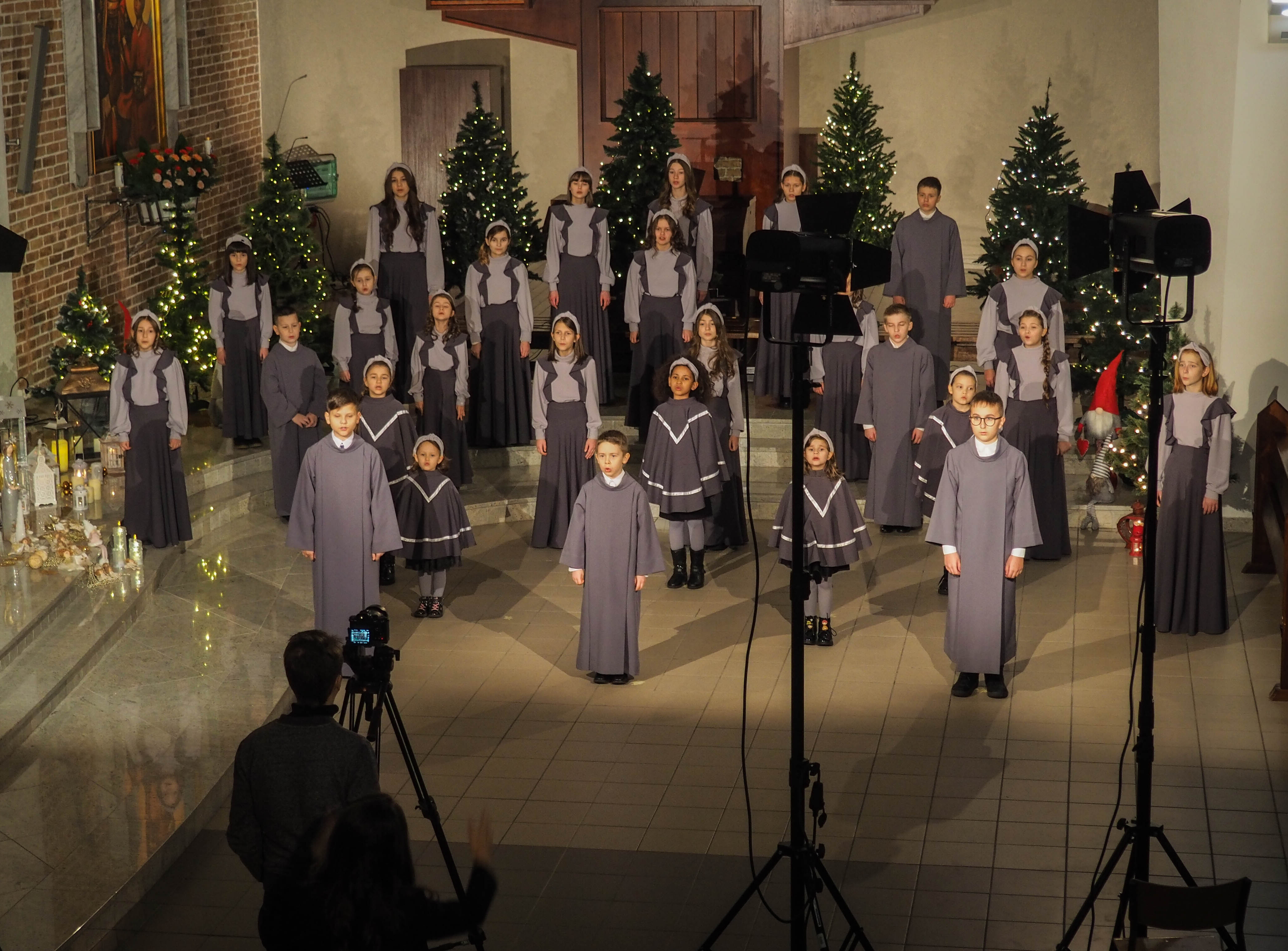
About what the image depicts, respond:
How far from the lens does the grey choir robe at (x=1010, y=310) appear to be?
12.0 meters

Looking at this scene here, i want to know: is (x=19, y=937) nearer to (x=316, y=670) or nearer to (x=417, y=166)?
(x=316, y=670)

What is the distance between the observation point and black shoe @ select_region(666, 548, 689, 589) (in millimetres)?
11203

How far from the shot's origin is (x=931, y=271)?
1313 centimetres

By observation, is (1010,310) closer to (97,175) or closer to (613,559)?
(613,559)

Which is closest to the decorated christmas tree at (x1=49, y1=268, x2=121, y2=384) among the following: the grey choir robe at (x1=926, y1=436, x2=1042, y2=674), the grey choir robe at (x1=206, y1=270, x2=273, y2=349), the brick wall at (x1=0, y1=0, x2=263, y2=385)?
the brick wall at (x1=0, y1=0, x2=263, y2=385)

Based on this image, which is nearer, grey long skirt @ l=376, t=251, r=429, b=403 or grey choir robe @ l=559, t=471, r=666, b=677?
grey choir robe @ l=559, t=471, r=666, b=677

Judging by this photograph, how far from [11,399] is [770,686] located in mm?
6004

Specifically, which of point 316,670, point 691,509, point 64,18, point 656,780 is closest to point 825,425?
point 691,509

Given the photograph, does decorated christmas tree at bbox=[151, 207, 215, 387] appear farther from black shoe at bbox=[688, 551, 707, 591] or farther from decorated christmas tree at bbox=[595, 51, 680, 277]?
black shoe at bbox=[688, 551, 707, 591]

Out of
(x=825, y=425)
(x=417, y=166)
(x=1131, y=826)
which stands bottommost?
(x=1131, y=826)

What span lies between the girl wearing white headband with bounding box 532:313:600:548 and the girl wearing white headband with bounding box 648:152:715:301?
1983mm

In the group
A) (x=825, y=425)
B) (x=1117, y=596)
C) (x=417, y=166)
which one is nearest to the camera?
(x=1117, y=596)

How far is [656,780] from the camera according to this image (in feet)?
27.0

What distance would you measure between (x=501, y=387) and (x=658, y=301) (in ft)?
4.67
